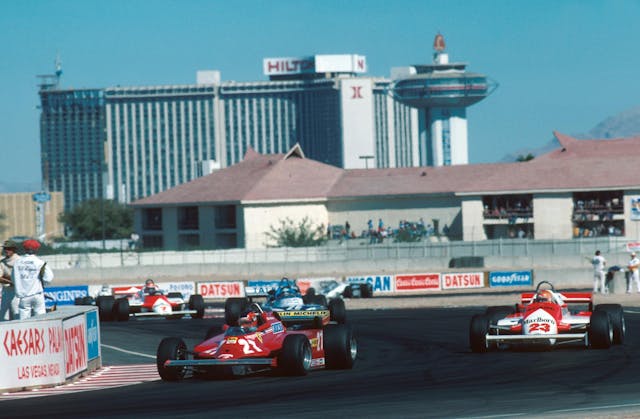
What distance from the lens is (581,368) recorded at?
19234 millimetres

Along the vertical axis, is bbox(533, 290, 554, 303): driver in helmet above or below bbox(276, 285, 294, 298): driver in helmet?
above

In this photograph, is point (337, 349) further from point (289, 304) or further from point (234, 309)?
point (234, 309)

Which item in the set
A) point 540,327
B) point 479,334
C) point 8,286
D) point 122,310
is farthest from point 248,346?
point 122,310

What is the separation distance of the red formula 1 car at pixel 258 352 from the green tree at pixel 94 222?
160 m

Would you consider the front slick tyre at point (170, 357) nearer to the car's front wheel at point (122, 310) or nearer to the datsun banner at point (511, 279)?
the car's front wheel at point (122, 310)

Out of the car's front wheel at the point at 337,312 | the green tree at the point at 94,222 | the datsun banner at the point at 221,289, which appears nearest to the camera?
the car's front wheel at the point at 337,312

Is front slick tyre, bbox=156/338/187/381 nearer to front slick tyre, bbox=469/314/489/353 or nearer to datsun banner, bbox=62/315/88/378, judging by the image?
datsun banner, bbox=62/315/88/378

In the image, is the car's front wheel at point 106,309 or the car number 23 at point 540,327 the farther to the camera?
the car's front wheel at point 106,309

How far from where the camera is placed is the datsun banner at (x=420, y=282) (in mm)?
55562

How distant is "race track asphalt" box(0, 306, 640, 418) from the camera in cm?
1477

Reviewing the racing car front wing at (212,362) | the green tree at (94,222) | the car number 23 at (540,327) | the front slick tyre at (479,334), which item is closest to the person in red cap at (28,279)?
the racing car front wing at (212,362)

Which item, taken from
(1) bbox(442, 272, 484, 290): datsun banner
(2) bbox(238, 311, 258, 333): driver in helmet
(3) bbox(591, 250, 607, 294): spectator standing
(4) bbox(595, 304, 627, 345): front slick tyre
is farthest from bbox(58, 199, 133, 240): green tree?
(2) bbox(238, 311, 258, 333): driver in helmet

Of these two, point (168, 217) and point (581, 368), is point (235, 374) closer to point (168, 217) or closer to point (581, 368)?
point (581, 368)

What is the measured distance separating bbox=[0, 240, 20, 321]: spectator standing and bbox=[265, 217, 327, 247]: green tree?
68963 mm
